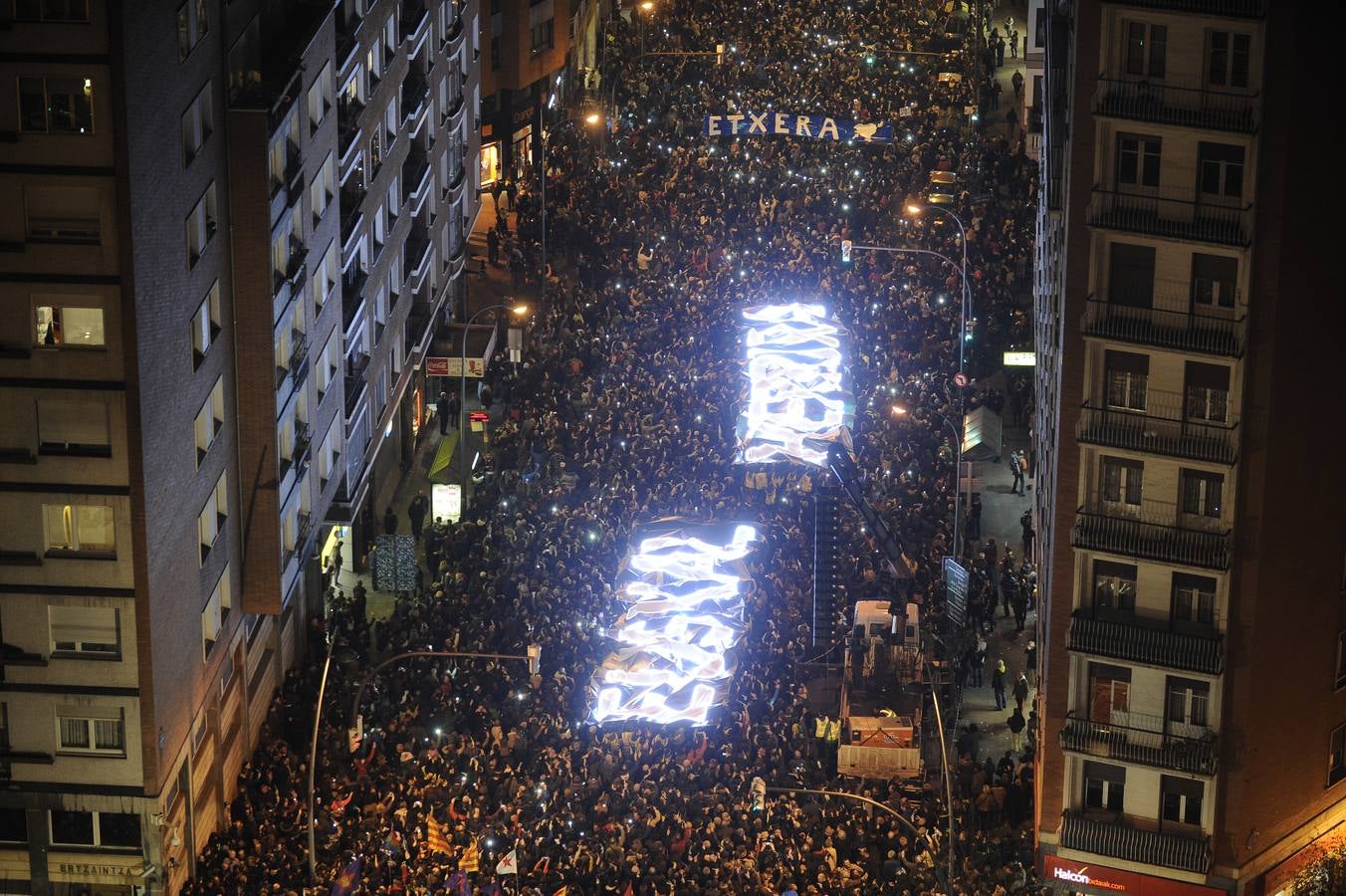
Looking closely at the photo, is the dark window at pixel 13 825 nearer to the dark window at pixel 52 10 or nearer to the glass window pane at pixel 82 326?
the glass window pane at pixel 82 326

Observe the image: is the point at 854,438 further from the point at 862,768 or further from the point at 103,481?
the point at 103,481

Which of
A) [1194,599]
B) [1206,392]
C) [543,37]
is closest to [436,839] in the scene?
[1194,599]

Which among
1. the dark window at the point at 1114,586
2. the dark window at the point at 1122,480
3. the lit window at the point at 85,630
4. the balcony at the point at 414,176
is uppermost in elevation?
the balcony at the point at 414,176

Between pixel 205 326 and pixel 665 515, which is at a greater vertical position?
pixel 205 326

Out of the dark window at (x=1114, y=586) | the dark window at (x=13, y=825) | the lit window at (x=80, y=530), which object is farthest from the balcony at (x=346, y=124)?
the dark window at (x=1114, y=586)

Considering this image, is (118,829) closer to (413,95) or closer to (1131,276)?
(1131,276)

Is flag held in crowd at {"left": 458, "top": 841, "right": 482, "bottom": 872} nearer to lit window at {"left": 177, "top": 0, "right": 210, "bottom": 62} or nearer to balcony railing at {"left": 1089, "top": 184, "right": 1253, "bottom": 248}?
lit window at {"left": 177, "top": 0, "right": 210, "bottom": 62}
